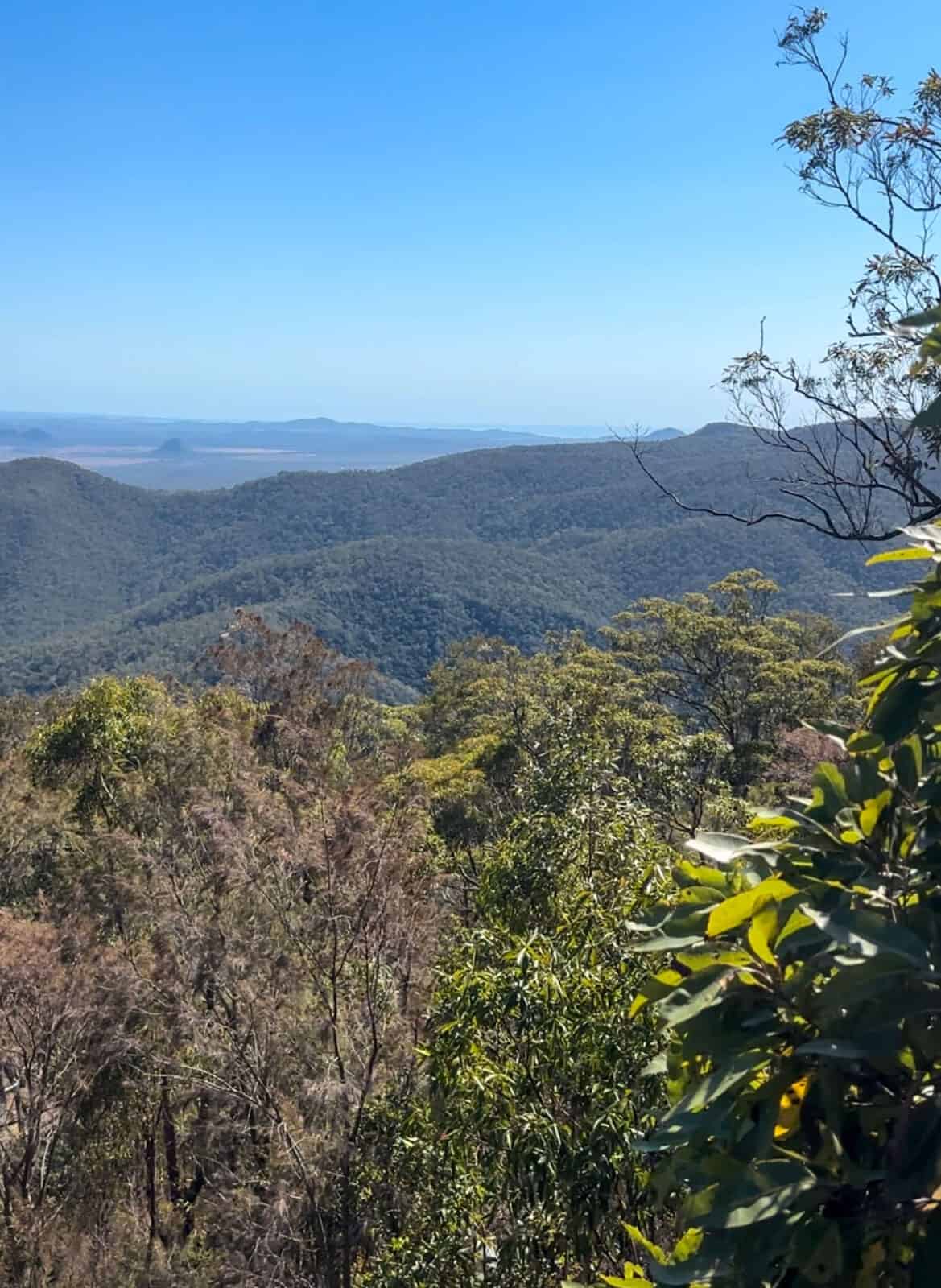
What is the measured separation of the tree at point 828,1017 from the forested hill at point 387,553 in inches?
1056

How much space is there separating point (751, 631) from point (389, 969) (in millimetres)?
14258

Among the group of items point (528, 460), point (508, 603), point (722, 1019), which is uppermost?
point (528, 460)

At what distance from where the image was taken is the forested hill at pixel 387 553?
73562mm

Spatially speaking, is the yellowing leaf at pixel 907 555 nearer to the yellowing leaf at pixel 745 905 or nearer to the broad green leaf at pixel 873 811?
the broad green leaf at pixel 873 811

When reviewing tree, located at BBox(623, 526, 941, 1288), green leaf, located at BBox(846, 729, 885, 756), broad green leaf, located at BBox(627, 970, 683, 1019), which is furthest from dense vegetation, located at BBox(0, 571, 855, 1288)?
green leaf, located at BBox(846, 729, 885, 756)

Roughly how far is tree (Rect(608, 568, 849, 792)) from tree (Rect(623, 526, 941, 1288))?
15.0 m

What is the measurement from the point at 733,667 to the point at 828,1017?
18205 millimetres

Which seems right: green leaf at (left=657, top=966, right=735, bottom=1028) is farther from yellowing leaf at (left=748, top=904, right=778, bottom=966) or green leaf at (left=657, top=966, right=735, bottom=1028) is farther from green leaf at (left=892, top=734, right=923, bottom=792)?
green leaf at (left=892, top=734, right=923, bottom=792)

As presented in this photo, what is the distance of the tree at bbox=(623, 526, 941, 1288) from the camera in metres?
0.92

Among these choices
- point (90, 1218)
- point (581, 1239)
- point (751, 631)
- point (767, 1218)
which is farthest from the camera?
point (751, 631)

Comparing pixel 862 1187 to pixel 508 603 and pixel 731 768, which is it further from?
pixel 508 603

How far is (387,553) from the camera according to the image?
8981cm

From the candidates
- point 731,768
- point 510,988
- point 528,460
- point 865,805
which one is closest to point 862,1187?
point 865,805

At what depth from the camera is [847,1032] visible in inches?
38.0
